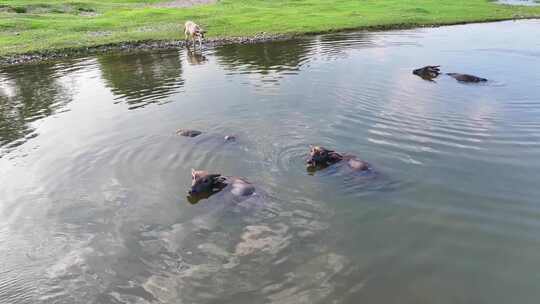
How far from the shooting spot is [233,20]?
4903 cm

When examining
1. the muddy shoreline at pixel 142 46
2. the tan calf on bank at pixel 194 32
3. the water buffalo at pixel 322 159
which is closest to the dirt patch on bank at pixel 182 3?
the tan calf on bank at pixel 194 32

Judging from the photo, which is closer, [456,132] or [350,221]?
[350,221]

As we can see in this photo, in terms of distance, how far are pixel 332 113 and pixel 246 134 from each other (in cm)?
382

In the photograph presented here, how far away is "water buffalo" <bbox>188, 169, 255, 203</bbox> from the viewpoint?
12109 millimetres

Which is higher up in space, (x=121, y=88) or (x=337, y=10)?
(x=337, y=10)

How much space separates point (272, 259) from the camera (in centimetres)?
942

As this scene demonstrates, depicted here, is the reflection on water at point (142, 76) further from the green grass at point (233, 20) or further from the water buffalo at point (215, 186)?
the water buffalo at point (215, 186)

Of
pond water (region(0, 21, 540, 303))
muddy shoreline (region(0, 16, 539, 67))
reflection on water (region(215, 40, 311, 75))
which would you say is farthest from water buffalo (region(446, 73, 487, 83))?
muddy shoreline (region(0, 16, 539, 67))

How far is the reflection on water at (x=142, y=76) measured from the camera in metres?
23.6

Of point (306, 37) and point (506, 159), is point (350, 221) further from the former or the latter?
point (306, 37)

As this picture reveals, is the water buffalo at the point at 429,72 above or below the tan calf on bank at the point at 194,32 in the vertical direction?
below

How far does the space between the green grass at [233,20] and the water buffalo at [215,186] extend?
31.3 m

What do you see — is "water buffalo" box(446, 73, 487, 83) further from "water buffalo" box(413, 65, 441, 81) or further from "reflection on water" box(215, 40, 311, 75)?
"reflection on water" box(215, 40, 311, 75)

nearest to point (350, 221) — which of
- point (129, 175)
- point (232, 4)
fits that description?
point (129, 175)
